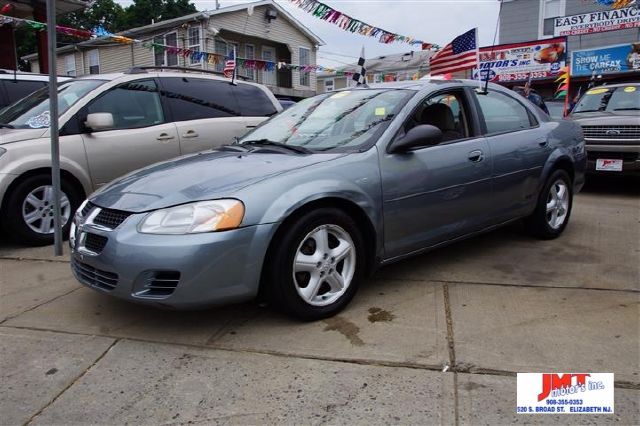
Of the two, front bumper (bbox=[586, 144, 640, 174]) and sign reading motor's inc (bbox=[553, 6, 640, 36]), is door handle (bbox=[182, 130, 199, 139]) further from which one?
sign reading motor's inc (bbox=[553, 6, 640, 36])

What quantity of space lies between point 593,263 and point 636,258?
461 millimetres

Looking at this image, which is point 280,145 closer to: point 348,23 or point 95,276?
point 95,276

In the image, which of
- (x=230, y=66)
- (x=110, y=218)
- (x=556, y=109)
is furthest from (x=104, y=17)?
(x=110, y=218)

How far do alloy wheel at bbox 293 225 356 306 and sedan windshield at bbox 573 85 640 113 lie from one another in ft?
22.4

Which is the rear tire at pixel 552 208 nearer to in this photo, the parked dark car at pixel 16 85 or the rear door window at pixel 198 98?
the rear door window at pixel 198 98

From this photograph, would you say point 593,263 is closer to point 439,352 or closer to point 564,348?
point 564,348

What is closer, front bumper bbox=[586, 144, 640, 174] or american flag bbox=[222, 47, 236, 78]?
front bumper bbox=[586, 144, 640, 174]

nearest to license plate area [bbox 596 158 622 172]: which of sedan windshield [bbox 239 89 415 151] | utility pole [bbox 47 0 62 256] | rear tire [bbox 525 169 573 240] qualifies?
rear tire [bbox 525 169 573 240]

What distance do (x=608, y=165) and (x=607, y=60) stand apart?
1035 centimetres

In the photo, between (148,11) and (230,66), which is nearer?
(230,66)

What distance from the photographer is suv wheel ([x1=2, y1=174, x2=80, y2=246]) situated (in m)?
5.05

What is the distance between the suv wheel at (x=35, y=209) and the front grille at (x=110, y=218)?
2.18m

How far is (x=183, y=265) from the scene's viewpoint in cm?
295

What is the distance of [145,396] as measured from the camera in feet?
8.63
